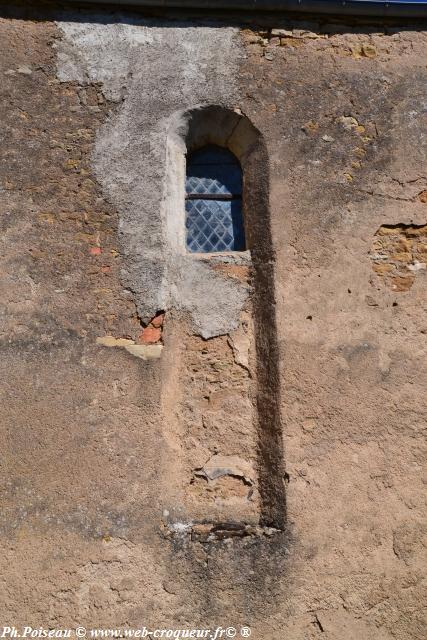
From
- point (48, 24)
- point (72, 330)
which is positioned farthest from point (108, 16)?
point (72, 330)

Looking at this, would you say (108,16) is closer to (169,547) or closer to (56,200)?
(56,200)

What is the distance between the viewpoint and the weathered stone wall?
321 cm

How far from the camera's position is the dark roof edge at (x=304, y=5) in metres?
4.20

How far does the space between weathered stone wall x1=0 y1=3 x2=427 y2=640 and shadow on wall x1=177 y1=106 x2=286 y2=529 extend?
18 millimetres

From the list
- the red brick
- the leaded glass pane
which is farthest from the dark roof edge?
the red brick

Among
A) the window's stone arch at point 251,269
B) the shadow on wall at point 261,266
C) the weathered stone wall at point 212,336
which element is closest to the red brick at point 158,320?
the weathered stone wall at point 212,336

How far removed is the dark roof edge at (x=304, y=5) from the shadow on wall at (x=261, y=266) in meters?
0.81

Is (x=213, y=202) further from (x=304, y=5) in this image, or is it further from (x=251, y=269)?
(x=304, y=5)

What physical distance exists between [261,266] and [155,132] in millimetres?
1184

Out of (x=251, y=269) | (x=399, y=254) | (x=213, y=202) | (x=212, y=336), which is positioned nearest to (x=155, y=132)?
(x=213, y=202)

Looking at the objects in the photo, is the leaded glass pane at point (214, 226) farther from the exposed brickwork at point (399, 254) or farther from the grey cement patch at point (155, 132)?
the exposed brickwork at point (399, 254)

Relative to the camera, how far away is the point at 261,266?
388cm

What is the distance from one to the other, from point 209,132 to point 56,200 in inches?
49.4

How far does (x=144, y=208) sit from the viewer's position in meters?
3.83
